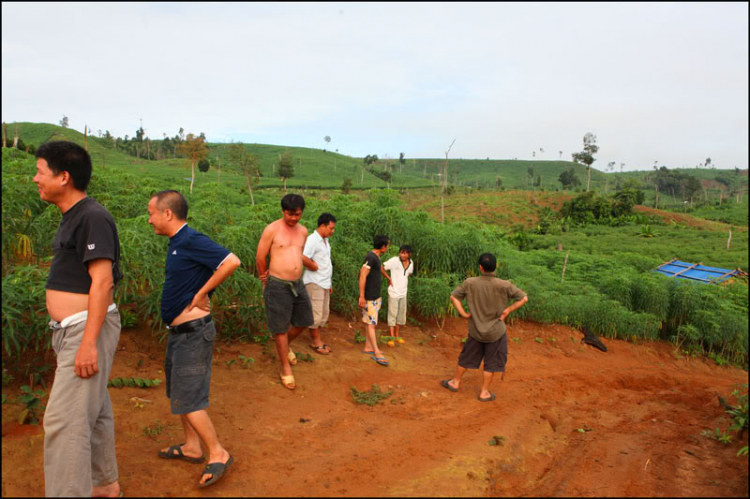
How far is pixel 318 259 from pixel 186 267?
2.63m

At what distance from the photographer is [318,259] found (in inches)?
216

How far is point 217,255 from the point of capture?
2895 millimetres

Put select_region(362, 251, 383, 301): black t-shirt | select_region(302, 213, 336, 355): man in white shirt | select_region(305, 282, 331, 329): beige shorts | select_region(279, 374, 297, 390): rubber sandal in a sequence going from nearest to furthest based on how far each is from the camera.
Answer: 1. select_region(279, 374, 297, 390): rubber sandal
2. select_region(302, 213, 336, 355): man in white shirt
3. select_region(305, 282, 331, 329): beige shorts
4. select_region(362, 251, 383, 301): black t-shirt

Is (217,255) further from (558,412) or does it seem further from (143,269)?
(558,412)

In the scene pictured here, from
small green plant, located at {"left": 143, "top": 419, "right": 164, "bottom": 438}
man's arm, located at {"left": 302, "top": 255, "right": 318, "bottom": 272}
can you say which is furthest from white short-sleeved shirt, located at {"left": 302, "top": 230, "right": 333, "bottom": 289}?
small green plant, located at {"left": 143, "top": 419, "right": 164, "bottom": 438}

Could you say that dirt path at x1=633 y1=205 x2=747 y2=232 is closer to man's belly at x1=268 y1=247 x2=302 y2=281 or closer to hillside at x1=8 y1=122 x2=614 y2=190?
hillside at x1=8 y1=122 x2=614 y2=190

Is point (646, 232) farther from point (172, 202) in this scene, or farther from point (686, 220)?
point (172, 202)

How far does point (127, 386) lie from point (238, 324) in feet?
5.21

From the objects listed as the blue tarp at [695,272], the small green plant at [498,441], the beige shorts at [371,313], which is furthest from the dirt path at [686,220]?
the small green plant at [498,441]

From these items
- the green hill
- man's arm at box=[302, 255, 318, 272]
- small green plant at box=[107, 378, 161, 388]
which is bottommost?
small green plant at box=[107, 378, 161, 388]

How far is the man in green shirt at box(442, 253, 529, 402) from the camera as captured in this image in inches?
195

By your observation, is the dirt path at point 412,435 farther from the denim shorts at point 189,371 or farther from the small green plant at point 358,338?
the denim shorts at point 189,371

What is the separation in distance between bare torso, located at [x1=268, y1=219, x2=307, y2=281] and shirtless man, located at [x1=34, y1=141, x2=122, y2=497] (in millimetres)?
2102

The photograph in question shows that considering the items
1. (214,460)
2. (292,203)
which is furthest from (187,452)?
(292,203)
